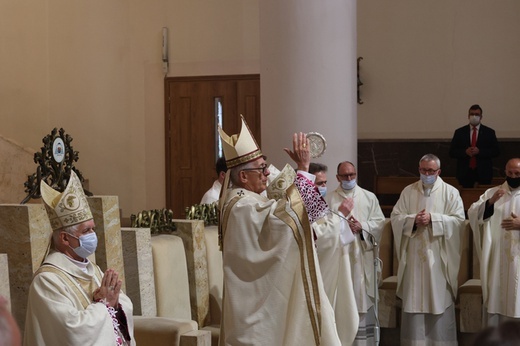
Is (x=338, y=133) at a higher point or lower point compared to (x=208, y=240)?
higher

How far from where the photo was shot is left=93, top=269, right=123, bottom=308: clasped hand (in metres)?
4.35

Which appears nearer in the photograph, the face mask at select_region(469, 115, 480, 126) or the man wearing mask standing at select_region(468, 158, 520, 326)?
A: the man wearing mask standing at select_region(468, 158, 520, 326)

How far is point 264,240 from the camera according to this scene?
209 inches

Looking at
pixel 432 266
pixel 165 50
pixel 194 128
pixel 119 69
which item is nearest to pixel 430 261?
pixel 432 266

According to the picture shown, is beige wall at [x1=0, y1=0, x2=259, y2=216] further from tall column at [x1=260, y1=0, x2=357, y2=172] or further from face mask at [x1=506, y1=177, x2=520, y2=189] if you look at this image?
face mask at [x1=506, y1=177, x2=520, y2=189]

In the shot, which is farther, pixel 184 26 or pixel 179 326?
pixel 184 26

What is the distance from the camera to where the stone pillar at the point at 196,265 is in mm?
6555

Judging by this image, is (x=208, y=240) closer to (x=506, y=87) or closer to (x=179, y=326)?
(x=179, y=326)

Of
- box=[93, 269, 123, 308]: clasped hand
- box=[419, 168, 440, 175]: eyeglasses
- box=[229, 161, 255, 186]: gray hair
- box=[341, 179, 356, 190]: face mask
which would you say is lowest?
box=[93, 269, 123, 308]: clasped hand

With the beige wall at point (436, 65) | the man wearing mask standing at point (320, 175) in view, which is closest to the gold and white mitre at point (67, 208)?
the man wearing mask standing at point (320, 175)

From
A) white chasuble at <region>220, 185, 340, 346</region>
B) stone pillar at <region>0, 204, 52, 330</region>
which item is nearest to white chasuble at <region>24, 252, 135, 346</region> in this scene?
stone pillar at <region>0, 204, 52, 330</region>

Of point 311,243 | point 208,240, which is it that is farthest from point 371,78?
point 311,243

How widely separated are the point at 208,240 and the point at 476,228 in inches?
112

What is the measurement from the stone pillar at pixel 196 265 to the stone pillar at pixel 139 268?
21.1 inches
